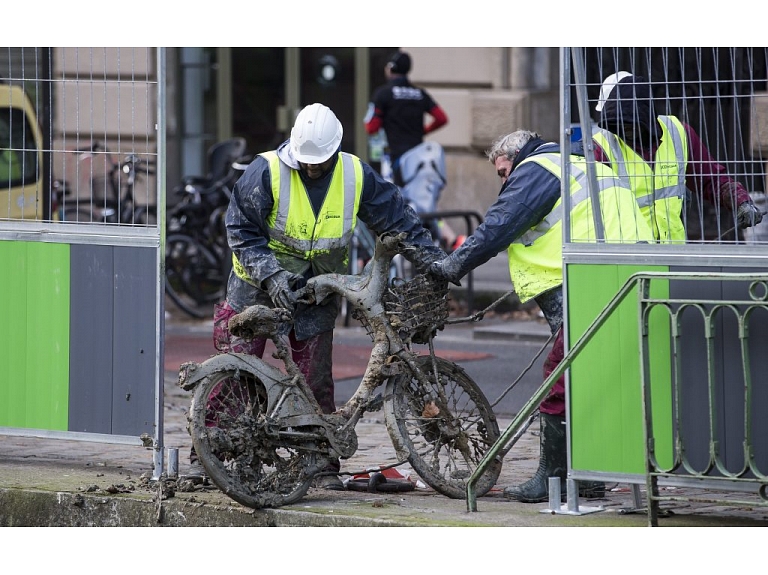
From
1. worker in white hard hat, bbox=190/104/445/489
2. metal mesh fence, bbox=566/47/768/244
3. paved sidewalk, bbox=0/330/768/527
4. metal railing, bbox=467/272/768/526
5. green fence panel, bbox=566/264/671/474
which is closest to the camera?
metal railing, bbox=467/272/768/526

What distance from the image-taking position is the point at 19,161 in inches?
405

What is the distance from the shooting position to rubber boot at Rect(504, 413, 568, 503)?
6664 millimetres

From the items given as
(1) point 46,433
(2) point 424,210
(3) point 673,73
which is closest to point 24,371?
(1) point 46,433

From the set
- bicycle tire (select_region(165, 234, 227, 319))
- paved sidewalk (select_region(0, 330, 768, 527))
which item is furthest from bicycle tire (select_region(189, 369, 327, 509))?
bicycle tire (select_region(165, 234, 227, 319))

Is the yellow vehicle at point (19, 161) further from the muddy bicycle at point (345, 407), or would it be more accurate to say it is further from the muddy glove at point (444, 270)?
the muddy glove at point (444, 270)

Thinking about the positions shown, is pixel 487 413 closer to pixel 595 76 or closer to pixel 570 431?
pixel 570 431

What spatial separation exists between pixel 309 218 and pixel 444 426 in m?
1.19

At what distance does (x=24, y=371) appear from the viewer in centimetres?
727

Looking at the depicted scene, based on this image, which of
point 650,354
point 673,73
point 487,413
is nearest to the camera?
point 650,354

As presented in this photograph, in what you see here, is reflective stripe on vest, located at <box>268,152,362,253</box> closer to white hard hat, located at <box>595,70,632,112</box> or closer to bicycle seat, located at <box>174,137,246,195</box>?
white hard hat, located at <box>595,70,632,112</box>

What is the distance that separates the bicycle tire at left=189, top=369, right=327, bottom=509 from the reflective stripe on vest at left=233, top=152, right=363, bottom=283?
67cm

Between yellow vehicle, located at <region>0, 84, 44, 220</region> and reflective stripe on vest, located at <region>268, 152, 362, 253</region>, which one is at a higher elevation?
yellow vehicle, located at <region>0, 84, 44, 220</region>

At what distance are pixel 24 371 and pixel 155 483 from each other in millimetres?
987

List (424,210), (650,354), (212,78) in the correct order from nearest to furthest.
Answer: (650,354) → (424,210) → (212,78)
